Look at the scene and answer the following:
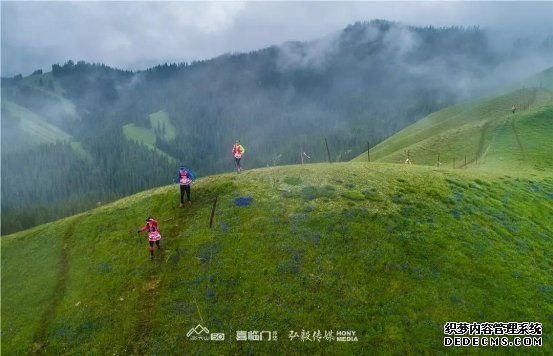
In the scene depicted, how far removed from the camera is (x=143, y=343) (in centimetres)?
3002

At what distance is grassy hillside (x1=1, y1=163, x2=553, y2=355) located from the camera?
30.4 metres

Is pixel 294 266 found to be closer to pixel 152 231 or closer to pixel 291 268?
pixel 291 268

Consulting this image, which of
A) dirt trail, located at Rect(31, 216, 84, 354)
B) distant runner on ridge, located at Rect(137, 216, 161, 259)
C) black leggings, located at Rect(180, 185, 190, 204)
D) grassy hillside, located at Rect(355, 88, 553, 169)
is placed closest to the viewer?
dirt trail, located at Rect(31, 216, 84, 354)

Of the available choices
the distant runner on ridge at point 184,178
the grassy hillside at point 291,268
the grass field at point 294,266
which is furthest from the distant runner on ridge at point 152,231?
the distant runner on ridge at point 184,178

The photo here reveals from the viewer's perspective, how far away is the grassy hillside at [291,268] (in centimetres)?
3042

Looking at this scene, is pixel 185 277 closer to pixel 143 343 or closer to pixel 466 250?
pixel 143 343

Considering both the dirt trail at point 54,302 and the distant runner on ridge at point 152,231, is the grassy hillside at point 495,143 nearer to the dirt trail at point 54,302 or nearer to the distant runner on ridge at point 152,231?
the distant runner on ridge at point 152,231

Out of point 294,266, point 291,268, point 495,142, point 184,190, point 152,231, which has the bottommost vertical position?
point 291,268

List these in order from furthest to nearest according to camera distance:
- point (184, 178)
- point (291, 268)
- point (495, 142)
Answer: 1. point (495, 142)
2. point (184, 178)
3. point (291, 268)

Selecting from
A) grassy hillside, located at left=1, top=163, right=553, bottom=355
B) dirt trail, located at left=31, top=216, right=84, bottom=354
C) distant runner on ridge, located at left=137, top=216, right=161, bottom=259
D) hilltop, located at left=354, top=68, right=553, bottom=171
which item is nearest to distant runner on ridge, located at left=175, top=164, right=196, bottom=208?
grassy hillside, located at left=1, top=163, right=553, bottom=355

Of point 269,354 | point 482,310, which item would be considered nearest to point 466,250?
point 482,310

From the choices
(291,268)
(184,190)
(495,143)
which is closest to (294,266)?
(291,268)

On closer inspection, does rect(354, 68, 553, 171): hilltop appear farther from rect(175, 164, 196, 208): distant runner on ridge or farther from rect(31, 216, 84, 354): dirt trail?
rect(31, 216, 84, 354): dirt trail

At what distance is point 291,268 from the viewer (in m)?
34.7
